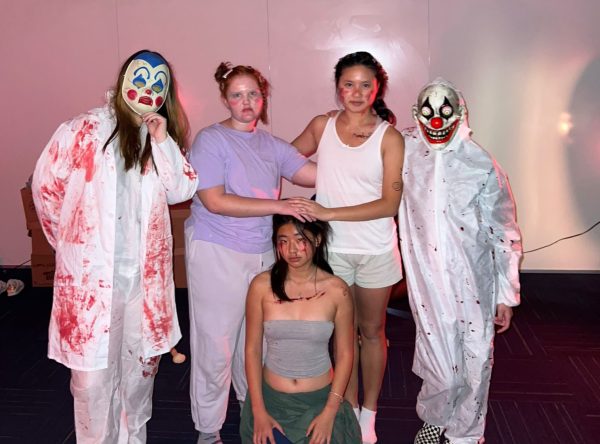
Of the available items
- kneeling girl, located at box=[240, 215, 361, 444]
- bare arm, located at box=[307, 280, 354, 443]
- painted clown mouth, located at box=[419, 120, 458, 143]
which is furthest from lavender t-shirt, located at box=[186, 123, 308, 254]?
painted clown mouth, located at box=[419, 120, 458, 143]

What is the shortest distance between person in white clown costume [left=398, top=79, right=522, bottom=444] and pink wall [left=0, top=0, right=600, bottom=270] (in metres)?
2.56

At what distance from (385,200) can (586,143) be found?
9.87 ft

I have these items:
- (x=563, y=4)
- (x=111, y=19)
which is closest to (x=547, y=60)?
(x=563, y=4)

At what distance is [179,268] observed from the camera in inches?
192

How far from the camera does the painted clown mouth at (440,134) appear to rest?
7.89ft

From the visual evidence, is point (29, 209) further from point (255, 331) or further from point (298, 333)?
point (298, 333)

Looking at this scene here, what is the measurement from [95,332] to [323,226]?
2.84 ft

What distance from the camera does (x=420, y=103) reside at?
2451mm

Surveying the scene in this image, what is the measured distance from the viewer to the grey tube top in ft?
8.09

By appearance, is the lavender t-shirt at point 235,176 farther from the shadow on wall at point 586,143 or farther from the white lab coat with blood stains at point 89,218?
the shadow on wall at point 586,143

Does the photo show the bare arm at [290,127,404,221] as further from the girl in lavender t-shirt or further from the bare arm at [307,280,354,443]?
the bare arm at [307,280,354,443]

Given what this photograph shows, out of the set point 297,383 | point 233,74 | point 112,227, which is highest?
point 233,74

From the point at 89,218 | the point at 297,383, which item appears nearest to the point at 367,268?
the point at 297,383

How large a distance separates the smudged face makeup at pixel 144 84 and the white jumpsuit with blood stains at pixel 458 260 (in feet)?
→ 2.94
